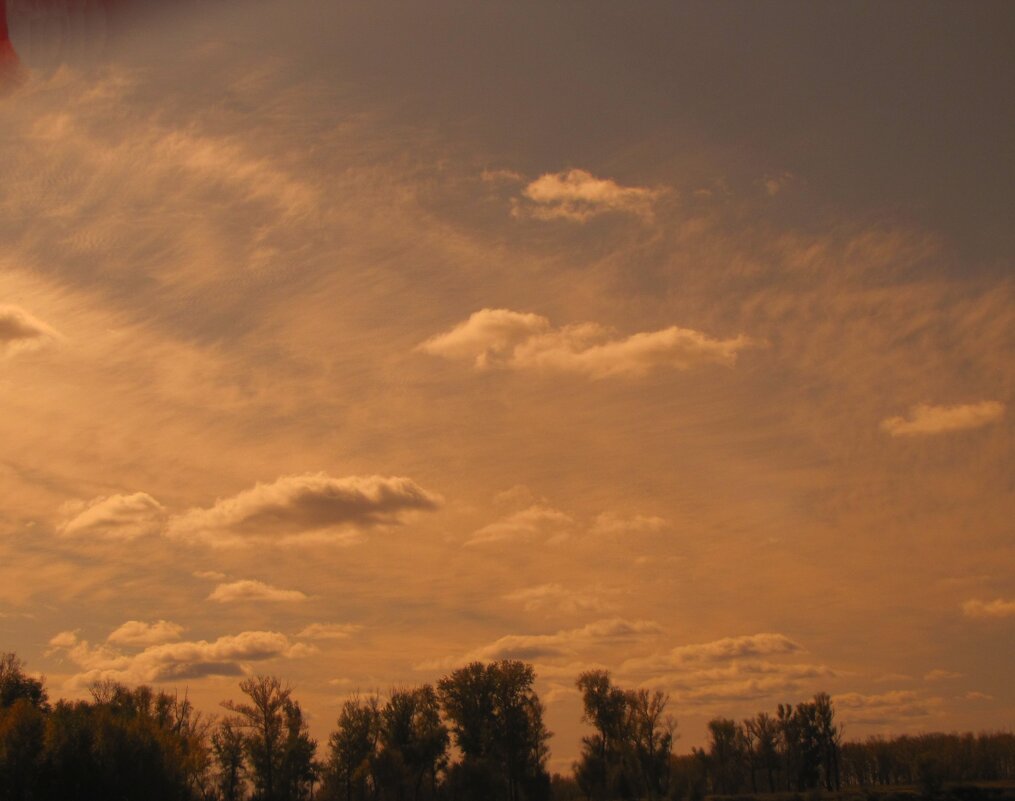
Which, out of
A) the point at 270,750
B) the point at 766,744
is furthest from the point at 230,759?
the point at 766,744

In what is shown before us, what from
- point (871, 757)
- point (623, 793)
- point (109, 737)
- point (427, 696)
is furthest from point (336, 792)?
point (871, 757)

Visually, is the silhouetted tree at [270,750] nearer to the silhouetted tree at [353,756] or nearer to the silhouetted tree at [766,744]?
the silhouetted tree at [353,756]

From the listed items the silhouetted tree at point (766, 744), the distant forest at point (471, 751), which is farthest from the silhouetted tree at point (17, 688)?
the silhouetted tree at point (766, 744)

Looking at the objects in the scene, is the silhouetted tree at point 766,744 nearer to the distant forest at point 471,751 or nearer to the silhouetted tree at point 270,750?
the distant forest at point 471,751

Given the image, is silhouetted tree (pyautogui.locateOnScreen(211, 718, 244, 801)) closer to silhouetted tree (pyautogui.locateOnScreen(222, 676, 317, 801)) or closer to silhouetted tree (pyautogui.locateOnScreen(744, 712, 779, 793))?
silhouetted tree (pyautogui.locateOnScreen(222, 676, 317, 801))

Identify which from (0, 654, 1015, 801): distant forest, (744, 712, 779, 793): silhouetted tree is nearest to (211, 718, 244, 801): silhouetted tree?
(0, 654, 1015, 801): distant forest

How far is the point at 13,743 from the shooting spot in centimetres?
5894

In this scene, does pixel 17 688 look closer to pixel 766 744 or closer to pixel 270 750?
pixel 270 750

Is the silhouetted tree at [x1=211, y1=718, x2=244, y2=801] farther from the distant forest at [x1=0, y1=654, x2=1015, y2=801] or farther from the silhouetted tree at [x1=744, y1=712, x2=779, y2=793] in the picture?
the silhouetted tree at [x1=744, y1=712, x2=779, y2=793]

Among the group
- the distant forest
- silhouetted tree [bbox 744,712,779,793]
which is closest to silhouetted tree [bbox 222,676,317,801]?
the distant forest

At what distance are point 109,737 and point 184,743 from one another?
1288 centimetres

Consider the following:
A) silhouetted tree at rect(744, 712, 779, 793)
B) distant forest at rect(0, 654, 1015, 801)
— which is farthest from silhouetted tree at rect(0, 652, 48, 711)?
silhouetted tree at rect(744, 712, 779, 793)

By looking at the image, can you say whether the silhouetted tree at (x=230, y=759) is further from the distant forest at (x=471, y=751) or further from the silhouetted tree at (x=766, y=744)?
the silhouetted tree at (x=766, y=744)

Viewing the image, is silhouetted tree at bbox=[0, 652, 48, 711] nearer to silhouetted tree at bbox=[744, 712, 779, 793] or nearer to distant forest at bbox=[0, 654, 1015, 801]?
distant forest at bbox=[0, 654, 1015, 801]
